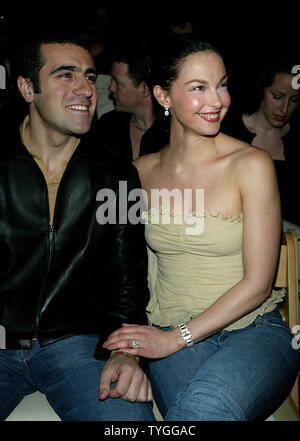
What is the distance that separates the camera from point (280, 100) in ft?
11.1

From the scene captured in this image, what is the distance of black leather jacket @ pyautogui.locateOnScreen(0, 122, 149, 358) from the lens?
5.60 feet

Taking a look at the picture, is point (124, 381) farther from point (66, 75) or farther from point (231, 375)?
point (66, 75)

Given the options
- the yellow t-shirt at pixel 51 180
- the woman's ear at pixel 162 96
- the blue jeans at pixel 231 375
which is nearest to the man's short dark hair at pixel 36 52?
the yellow t-shirt at pixel 51 180

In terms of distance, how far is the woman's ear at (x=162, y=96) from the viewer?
1.99 meters

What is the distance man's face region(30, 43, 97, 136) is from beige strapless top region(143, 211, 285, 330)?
496 millimetres

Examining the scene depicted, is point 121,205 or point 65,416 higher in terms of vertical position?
point 121,205

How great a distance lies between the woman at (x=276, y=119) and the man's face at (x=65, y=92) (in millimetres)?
1779

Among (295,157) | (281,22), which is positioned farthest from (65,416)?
(281,22)

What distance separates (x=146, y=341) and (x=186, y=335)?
15cm

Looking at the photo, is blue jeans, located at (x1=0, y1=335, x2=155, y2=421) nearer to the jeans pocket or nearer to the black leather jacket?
the black leather jacket

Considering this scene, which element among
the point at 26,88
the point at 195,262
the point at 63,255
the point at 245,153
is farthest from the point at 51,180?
the point at 245,153

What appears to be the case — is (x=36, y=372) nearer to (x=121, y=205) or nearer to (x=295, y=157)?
(x=121, y=205)

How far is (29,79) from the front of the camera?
190 centimetres
